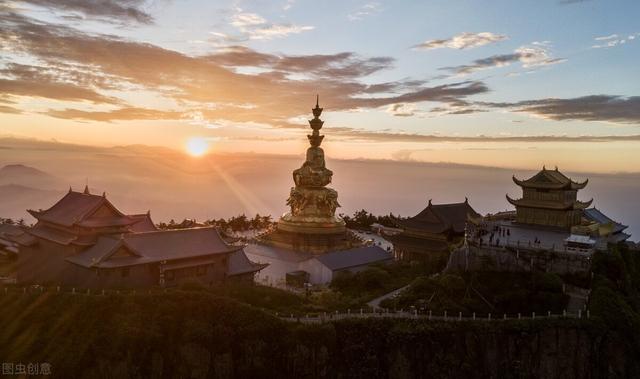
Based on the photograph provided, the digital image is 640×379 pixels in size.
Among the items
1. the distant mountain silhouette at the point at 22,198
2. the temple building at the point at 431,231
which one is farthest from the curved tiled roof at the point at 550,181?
the distant mountain silhouette at the point at 22,198

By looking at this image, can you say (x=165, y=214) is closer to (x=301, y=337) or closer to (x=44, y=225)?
(x=44, y=225)

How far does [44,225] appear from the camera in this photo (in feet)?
92.9

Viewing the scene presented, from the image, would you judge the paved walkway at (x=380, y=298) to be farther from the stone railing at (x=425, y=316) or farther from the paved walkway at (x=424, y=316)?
the paved walkway at (x=424, y=316)

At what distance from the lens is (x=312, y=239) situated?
36750 millimetres

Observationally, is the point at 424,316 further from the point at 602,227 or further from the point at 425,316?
the point at 602,227

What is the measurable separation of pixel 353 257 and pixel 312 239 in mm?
4581

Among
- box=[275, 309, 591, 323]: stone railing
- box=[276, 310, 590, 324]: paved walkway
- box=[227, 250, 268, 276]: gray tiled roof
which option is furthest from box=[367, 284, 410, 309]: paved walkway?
box=[227, 250, 268, 276]: gray tiled roof

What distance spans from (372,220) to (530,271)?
25082 millimetres

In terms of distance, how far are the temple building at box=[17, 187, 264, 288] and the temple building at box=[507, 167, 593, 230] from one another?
59.0 ft

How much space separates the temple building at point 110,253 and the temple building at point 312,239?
4.26 meters

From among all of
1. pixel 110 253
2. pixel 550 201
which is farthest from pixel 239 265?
pixel 550 201

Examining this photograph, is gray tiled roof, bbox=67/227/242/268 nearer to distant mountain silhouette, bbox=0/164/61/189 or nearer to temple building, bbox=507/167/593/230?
temple building, bbox=507/167/593/230

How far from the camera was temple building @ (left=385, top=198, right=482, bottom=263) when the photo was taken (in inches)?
1323

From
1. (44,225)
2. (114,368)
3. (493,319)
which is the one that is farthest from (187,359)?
(44,225)
